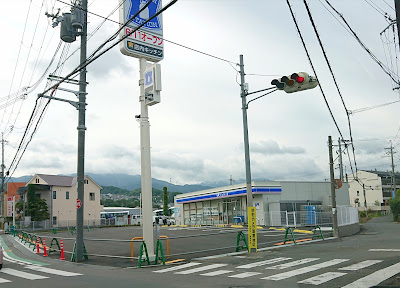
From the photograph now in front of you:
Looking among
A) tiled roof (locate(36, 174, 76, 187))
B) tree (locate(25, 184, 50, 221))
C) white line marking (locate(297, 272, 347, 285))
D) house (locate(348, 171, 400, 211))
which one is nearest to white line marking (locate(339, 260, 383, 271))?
white line marking (locate(297, 272, 347, 285))

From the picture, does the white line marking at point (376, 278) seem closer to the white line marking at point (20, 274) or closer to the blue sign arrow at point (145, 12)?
the white line marking at point (20, 274)

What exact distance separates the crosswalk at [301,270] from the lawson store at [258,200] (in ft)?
83.5

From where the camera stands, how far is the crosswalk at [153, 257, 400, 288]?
33.0 ft

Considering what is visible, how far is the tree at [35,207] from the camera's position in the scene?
66.3 meters

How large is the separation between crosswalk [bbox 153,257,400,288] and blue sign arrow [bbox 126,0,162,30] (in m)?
10.0

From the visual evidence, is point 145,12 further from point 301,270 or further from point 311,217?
point 311,217

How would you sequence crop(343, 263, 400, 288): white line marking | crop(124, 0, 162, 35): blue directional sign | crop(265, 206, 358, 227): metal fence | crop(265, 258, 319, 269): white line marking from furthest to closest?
crop(265, 206, 358, 227): metal fence
crop(124, 0, 162, 35): blue directional sign
crop(265, 258, 319, 269): white line marking
crop(343, 263, 400, 288): white line marking

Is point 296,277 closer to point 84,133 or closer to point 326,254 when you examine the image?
point 326,254

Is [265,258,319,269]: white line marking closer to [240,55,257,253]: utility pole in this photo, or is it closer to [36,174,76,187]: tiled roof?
[240,55,257,253]: utility pole

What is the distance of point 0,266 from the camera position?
48.4ft

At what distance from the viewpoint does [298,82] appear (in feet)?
43.7

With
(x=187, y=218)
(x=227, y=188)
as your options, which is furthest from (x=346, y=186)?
(x=187, y=218)

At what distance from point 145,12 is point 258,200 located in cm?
2992

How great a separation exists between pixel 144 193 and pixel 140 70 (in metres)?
5.22
